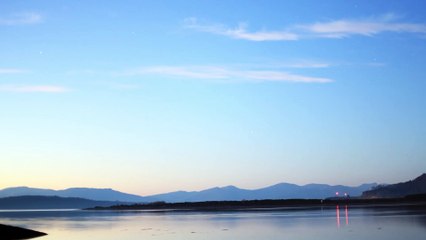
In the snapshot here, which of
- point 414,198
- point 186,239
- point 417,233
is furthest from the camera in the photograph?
point 414,198

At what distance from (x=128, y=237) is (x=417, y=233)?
25.1 meters

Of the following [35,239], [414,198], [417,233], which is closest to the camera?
[417,233]

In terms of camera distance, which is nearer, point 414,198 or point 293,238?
point 293,238

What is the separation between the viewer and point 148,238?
50.2 metres

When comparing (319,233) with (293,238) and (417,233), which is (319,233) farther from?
(417,233)

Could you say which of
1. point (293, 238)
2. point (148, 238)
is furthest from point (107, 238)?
point (293, 238)

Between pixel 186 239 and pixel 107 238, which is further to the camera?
pixel 107 238

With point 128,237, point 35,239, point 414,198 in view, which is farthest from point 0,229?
point 414,198

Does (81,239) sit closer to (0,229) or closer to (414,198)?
(0,229)

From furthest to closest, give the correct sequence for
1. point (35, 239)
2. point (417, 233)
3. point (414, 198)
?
1. point (414, 198)
2. point (35, 239)
3. point (417, 233)

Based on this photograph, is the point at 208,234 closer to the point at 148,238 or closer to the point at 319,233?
the point at 148,238

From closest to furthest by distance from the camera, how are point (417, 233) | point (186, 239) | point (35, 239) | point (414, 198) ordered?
1. point (417, 233)
2. point (186, 239)
3. point (35, 239)
4. point (414, 198)

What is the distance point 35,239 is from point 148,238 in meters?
10.1

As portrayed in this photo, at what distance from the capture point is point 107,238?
53.4m
